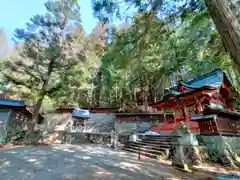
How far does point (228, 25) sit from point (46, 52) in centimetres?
1291

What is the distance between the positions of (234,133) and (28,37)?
1474 cm

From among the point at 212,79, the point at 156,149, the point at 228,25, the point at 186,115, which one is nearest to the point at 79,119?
the point at 186,115

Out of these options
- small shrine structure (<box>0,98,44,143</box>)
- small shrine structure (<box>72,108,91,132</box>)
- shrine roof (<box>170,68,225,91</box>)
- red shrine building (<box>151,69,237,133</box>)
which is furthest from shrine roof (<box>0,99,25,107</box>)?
shrine roof (<box>170,68,225,91</box>)

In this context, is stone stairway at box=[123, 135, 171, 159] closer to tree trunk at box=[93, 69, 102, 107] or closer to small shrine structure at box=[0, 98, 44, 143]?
small shrine structure at box=[0, 98, 44, 143]

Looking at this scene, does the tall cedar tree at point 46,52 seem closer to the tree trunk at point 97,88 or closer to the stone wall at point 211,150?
the stone wall at point 211,150

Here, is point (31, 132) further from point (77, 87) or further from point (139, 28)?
point (139, 28)

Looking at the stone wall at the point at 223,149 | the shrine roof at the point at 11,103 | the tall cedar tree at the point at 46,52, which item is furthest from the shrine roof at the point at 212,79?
the shrine roof at the point at 11,103

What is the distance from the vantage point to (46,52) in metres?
12.6

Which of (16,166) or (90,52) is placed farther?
(90,52)

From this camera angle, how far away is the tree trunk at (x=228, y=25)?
168 centimetres

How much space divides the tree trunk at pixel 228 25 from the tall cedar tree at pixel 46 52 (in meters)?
12.1

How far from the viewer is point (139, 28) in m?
5.01

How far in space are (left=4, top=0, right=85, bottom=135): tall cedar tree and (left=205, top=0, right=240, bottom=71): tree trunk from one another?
1211cm

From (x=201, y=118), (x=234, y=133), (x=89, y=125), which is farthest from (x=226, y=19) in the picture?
(x=89, y=125)
